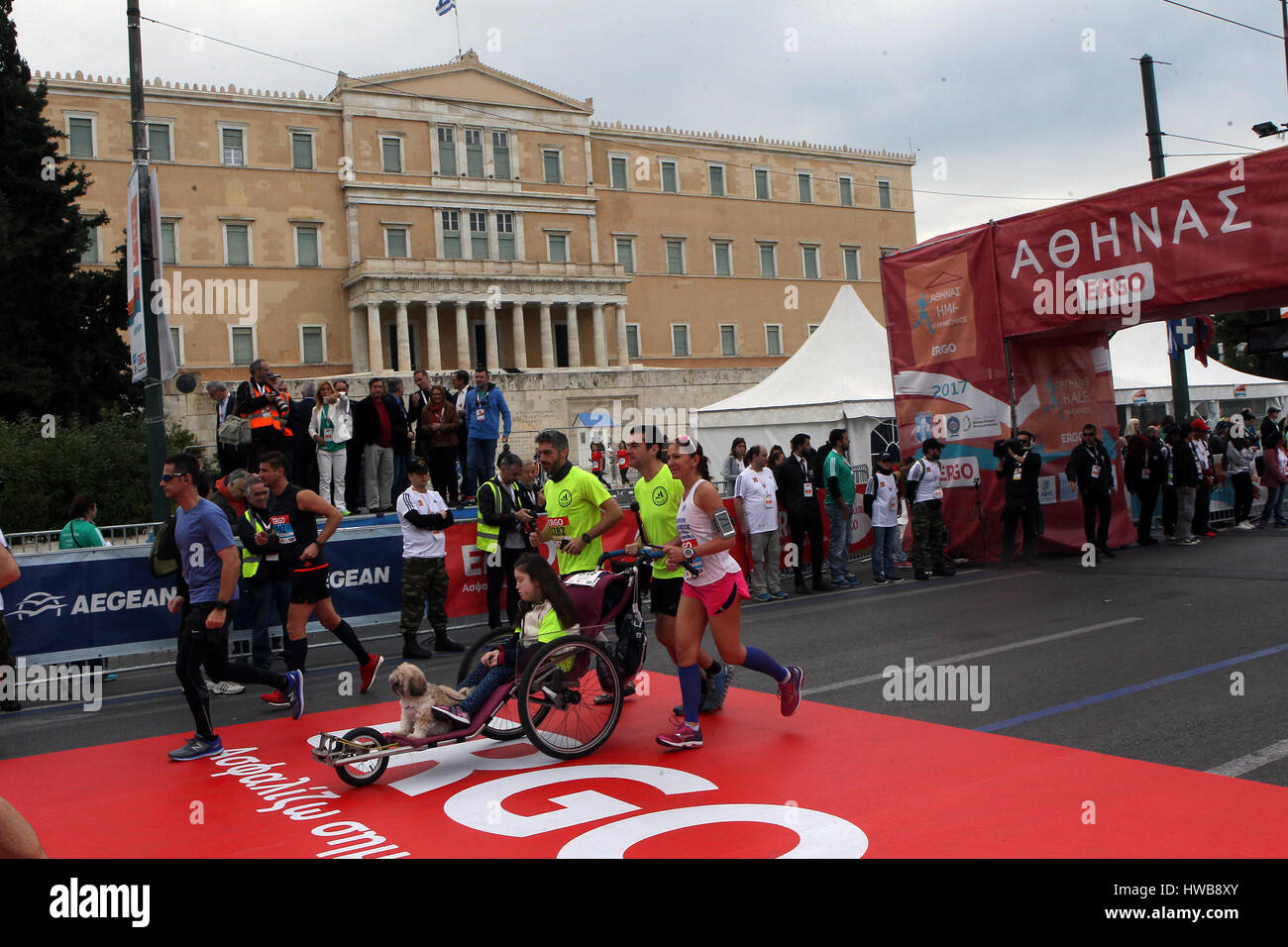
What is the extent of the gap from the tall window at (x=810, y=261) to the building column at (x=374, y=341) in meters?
29.8

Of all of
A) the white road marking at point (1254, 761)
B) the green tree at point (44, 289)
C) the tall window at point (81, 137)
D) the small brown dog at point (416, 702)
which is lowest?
the white road marking at point (1254, 761)

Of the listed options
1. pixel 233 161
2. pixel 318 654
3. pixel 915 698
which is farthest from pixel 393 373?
pixel 915 698

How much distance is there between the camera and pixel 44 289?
90.8ft

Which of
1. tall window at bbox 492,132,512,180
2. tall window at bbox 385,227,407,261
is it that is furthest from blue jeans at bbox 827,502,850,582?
tall window at bbox 492,132,512,180

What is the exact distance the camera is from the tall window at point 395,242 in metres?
56.2

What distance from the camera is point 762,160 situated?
67.7 m

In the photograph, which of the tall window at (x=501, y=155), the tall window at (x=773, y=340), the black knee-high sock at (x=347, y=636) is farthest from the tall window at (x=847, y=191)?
the black knee-high sock at (x=347, y=636)

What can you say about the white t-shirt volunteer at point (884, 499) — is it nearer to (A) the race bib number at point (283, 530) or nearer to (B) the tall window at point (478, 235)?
(A) the race bib number at point (283, 530)

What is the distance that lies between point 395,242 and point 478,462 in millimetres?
44611

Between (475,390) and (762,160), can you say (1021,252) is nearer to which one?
(475,390)

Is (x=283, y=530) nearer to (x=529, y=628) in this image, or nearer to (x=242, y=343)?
(x=529, y=628)

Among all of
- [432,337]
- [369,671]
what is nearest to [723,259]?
[432,337]

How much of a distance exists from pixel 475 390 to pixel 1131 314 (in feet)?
29.5

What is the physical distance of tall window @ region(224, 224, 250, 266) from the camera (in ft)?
174
